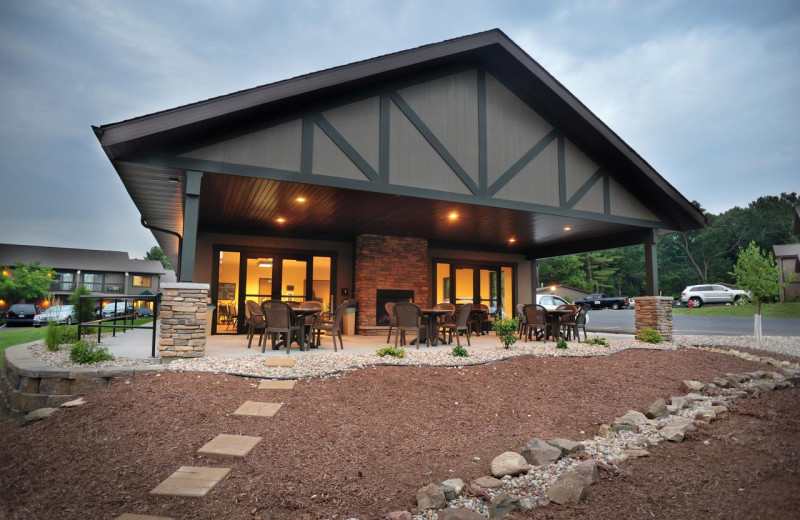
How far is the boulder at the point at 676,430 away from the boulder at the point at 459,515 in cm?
234

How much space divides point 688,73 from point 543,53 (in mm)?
18936

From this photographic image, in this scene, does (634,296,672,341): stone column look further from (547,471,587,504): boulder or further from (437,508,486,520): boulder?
(437,508,486,520): boulder

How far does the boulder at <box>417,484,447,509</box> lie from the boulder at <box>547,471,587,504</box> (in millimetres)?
691

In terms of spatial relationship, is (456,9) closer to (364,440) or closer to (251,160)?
(251,160)

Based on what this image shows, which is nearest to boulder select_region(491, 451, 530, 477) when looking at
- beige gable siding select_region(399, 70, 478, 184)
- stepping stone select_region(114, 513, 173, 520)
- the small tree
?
stepping stone select_region(114, 513, 173, 520)

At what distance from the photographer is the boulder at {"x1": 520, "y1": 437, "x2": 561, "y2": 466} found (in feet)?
10.4

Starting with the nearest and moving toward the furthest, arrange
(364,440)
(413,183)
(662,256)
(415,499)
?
(415,499)
(364,440)
(413,183)
(662,256)

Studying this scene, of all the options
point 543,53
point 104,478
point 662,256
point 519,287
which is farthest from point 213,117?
point 662,256

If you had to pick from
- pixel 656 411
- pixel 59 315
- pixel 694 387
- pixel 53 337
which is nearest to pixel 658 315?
pixel 694 387

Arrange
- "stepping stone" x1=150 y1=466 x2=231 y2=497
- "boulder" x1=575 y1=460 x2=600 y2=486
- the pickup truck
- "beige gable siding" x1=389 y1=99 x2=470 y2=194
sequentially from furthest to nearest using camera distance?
the pickup truck → "beige gable siding" x1=389 y1=99 x2=470 y2=194 → "boulder" x1=575 y1=460 x2=600 y2=486 → "stepping stone" x1=150 y1=466 x2=231 y2=497

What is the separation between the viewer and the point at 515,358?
20.9ft

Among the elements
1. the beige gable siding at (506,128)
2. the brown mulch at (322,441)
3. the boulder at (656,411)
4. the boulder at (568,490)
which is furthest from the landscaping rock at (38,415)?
the beige gable siding at (506,128)

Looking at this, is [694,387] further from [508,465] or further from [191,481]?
[191,481]

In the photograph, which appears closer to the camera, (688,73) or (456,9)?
(688,73)
